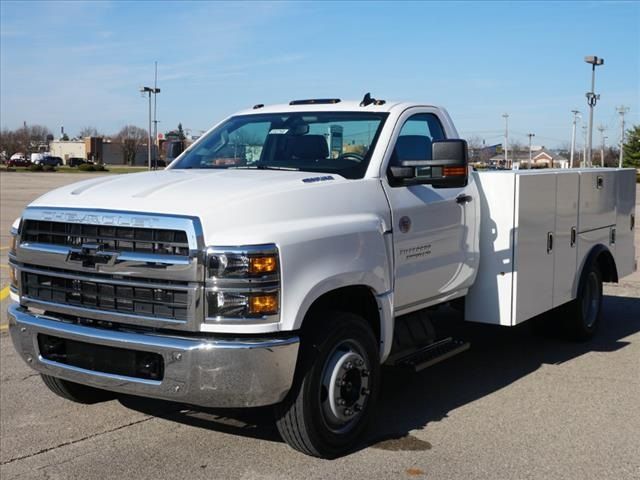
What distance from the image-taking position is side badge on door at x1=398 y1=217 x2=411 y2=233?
17.0ft

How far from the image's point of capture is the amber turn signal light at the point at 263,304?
4082 millimetres

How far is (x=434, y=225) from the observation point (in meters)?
5.55

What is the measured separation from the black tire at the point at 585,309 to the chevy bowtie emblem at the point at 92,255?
485 centimetres

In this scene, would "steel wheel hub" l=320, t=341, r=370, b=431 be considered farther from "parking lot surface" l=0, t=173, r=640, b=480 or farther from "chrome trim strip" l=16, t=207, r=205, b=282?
"chrome trim strip" l=16, t=207, r=205, b=282

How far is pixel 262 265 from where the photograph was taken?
4082 mm

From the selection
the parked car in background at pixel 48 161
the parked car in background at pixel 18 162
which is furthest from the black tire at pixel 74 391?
the parked car in background at pixel 18 162

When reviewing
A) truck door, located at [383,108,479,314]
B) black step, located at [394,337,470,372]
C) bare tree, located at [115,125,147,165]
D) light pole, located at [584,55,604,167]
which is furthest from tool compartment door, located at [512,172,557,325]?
bare tree, located at [115,125,147,165]

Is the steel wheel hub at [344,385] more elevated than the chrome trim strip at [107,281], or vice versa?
the chrome trim strip at [107,281]

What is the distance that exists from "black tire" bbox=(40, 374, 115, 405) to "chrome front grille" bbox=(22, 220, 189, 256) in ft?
4.16

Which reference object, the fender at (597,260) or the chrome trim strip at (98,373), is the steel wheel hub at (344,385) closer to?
the chrome trim strip at (98,373)

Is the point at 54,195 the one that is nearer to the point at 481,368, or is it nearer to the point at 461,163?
the point at 461,163

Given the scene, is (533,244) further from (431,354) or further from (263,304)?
(263,304)

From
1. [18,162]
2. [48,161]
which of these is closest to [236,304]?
[18,162]

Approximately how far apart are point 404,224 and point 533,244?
1.74m
